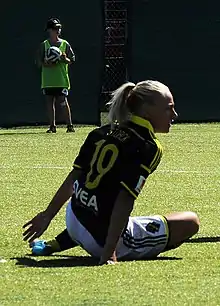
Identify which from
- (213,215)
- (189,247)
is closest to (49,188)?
(213,215)

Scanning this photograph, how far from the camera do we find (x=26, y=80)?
57.4ft

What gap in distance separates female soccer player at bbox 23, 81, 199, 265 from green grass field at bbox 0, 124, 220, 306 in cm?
13

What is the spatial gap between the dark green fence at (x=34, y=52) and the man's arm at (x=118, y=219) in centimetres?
1200

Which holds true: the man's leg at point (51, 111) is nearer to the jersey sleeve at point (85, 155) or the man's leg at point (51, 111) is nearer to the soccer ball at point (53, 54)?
the soccer ball at point (53, 54)

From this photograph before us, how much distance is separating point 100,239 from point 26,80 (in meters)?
11.9

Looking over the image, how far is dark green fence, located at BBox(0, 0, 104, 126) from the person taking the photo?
56.9 feet

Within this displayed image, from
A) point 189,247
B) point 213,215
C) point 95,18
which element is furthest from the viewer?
point 95,18

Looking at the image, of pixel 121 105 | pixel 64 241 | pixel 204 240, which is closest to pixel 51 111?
pixel 204 240

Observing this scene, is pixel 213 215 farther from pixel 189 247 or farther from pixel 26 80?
pixel 26 80

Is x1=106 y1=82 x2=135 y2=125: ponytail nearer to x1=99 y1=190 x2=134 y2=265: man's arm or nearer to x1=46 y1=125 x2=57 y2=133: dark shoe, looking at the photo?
x1=99 y1=190 x2=134 y2=265: man's arm

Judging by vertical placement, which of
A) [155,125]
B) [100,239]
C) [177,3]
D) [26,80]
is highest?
[155,125]

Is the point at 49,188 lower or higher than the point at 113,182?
lower

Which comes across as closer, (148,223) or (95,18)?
(148,223)

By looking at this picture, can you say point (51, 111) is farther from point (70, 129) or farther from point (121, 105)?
point (121, 105)
